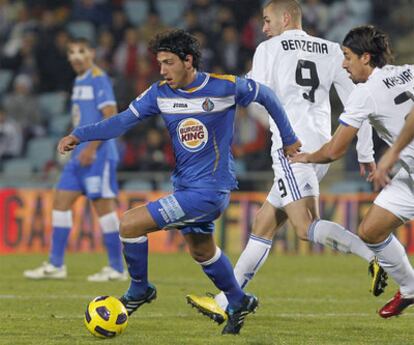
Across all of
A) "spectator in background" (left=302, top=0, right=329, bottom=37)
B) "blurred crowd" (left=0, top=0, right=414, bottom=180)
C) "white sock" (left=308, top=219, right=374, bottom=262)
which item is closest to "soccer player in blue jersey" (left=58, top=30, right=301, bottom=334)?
"white sock" (left=308, top=219, right=374, bottom=262)

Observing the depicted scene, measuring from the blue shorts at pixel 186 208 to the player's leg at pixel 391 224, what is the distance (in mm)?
1095

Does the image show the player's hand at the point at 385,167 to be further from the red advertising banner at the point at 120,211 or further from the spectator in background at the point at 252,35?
the spectator in background at the point at 252,35

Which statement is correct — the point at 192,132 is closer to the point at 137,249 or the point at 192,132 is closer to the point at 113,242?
the point at 137,249

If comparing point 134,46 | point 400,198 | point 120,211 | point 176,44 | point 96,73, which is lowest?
point 120,211

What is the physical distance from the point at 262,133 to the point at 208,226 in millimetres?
10102

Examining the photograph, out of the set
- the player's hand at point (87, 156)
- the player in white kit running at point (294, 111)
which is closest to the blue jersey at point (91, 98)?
the player's hand at point (87, 156)

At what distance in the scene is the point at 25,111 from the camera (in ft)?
62.4

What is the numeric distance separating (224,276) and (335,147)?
3.84ft

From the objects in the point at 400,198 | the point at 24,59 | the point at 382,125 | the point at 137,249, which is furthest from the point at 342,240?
the point at 24,59

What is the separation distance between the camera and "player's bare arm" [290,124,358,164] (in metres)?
7.39

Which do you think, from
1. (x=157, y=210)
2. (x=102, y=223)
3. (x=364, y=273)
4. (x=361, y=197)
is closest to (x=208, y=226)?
(x=157, y=210)

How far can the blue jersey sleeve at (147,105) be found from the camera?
760 cm

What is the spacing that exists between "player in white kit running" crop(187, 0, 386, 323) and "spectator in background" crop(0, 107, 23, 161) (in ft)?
33.1

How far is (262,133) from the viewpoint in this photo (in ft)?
58.0
